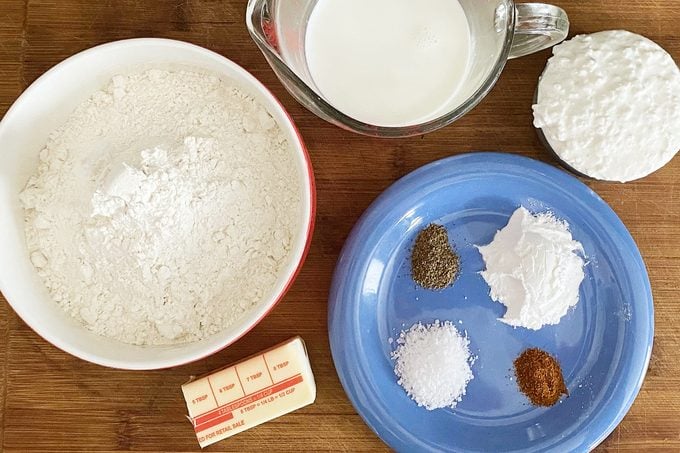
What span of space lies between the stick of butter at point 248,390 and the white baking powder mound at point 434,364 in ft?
0.50

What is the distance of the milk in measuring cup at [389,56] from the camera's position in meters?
0.88

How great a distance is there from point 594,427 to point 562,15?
599mm

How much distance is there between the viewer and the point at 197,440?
1052 millimetres

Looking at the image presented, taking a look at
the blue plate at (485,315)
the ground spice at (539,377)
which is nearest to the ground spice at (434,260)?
the blue plate at (485,315)

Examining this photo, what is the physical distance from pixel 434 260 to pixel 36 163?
60 cm

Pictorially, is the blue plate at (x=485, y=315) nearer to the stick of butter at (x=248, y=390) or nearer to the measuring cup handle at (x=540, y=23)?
the stick of butter at (x=248, y=390)

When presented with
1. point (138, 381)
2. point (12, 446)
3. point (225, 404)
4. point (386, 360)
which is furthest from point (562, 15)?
point (12, 446)

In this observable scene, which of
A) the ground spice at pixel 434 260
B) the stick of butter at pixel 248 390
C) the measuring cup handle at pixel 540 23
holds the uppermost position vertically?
the measuring cup handle at pixel 540 23

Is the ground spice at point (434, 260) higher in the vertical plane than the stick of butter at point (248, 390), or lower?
higher

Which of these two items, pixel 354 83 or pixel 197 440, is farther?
pixel 197 440

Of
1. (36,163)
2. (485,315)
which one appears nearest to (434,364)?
(485,315)

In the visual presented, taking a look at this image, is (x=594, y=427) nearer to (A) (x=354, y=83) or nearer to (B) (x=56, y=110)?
(A) (x=354, y=83)

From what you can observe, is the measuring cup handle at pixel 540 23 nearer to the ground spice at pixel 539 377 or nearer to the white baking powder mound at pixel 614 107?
the white baking powder mound at pixel 614 107

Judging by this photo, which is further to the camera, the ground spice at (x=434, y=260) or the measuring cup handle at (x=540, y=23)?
the ground spice at (x=434, y=260)
